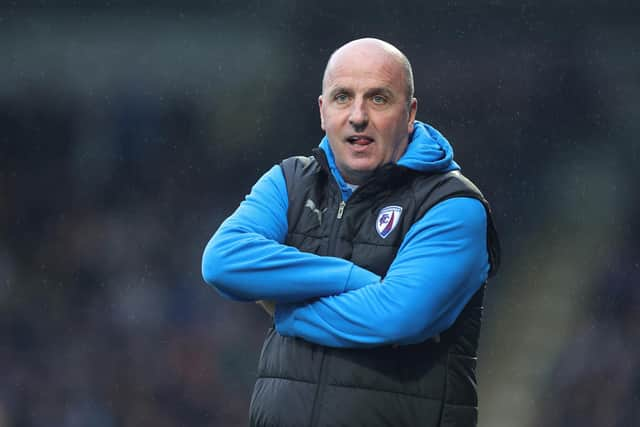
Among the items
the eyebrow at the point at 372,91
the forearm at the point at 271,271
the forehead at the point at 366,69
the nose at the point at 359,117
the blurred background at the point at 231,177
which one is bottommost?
the blurred background at the point at 231,177

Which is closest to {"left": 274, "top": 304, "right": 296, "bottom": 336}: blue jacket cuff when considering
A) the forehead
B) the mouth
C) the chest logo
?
the chest logo

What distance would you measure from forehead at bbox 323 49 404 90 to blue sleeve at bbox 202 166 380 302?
264 mm

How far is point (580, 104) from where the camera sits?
18.4ft

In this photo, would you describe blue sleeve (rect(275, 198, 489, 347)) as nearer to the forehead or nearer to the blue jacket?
the blue jacket

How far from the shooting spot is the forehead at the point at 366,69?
2.23 meters

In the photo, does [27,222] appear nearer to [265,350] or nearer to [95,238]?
[95,238]

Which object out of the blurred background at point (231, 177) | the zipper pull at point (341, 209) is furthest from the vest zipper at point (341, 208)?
the blurred background at point (231, 177)

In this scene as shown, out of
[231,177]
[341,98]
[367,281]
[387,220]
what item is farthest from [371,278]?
[231,177]

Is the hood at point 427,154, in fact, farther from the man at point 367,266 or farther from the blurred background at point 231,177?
the blurred background at point 231,177

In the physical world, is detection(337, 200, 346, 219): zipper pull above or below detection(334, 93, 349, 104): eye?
below

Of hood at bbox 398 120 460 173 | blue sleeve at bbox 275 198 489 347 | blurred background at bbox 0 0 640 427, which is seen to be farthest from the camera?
blurred background at bbox 0 0 640 427

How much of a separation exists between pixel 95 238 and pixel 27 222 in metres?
0.40

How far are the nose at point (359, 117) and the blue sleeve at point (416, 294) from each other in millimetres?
231

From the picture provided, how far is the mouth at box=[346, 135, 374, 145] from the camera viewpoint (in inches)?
87.8
